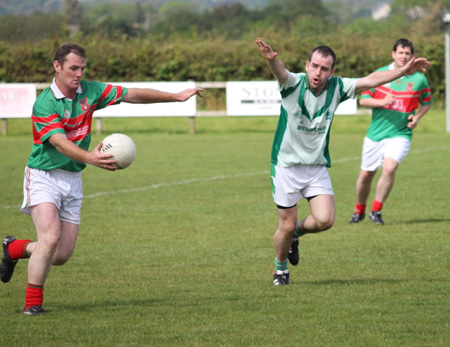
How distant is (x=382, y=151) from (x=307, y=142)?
393cm

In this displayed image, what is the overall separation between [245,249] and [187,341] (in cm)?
362

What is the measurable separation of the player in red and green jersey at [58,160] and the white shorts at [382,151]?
4.73 meters

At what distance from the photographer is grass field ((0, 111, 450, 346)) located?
20.1 feet

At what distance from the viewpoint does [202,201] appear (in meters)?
13.2

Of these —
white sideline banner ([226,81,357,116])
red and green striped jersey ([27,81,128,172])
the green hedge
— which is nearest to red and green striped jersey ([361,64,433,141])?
red and green striped jersey ([27,81,128,172])

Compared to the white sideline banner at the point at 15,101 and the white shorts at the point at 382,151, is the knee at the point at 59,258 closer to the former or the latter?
the white shorts at the point at 382,151

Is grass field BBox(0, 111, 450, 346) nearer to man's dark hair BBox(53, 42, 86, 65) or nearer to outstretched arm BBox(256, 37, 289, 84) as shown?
outstretched arm BBox(256, 37, 289, 84)

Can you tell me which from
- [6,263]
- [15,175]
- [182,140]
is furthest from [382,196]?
[182,140]

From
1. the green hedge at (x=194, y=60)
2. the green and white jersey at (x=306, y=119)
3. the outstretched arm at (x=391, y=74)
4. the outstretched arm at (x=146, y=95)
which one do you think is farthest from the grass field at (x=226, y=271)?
the green hedge at (x=194, y=60)

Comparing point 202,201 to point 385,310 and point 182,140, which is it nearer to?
point 385,310

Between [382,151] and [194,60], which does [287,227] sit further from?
[194,60]

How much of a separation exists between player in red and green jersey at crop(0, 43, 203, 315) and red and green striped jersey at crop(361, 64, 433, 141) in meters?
4.74

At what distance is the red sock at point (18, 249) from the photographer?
7.17 metres

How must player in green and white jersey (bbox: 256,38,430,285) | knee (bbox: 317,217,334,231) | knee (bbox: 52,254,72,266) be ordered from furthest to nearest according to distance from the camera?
knee (bbox: 317,217,334,231), player in green and white jersey (bbox: 256,38,430,285), knee (bbox: 52,254,72,266)
